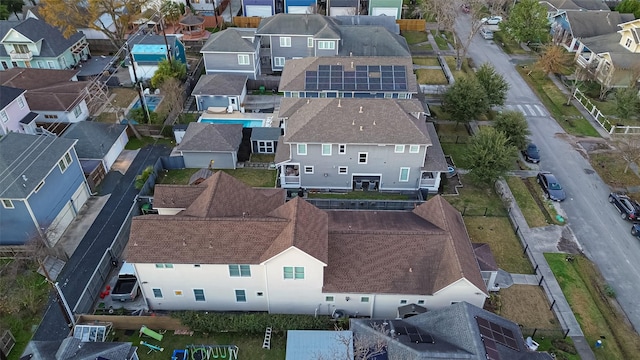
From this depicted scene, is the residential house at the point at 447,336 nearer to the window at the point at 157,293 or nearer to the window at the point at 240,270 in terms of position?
the window at the point at 240,270

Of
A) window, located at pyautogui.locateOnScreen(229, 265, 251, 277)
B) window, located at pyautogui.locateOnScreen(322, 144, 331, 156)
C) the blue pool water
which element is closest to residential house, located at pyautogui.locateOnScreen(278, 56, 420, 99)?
the blue pool water

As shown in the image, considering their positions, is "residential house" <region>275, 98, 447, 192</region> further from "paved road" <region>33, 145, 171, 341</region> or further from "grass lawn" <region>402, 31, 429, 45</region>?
"grass lawn" <region>402, 31, 429, 45</region>

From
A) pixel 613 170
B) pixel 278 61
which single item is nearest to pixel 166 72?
pixel 278 61

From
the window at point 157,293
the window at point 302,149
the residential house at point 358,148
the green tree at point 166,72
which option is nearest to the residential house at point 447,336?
the window at point 157,293

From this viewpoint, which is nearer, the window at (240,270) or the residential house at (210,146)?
the window at (240,270)

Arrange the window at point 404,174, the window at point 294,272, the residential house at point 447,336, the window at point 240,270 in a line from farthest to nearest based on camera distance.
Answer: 1. the window at point 404,174
2. the window at point 240,270
3. the window at point 294,272
4. the residential house at point 447,336

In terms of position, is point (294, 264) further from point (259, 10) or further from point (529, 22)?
point (259, 10)
